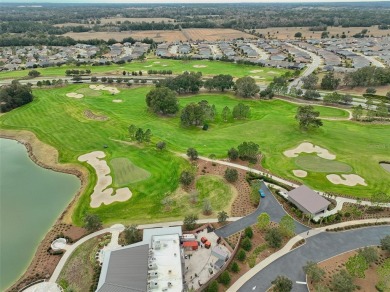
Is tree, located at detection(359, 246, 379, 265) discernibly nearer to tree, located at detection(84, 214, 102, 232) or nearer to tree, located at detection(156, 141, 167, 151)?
tree, located at detection(84, 214, 102, 232)

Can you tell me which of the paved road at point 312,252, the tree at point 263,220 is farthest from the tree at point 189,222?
the paved road at point 312,252

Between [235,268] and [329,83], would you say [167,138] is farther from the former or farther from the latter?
[329,83]

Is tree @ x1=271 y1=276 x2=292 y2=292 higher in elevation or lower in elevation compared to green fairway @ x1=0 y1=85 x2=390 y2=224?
higher

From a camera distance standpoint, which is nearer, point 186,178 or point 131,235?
point 131,235

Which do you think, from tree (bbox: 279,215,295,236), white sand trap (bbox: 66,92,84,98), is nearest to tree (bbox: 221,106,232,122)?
tree (bbox: 279,215,295,236)

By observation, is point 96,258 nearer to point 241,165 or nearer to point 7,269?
point 7,269

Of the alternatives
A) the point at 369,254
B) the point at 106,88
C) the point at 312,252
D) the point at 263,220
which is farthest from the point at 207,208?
the point at 106,88

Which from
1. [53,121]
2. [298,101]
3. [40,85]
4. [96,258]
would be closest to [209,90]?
[298,101]
